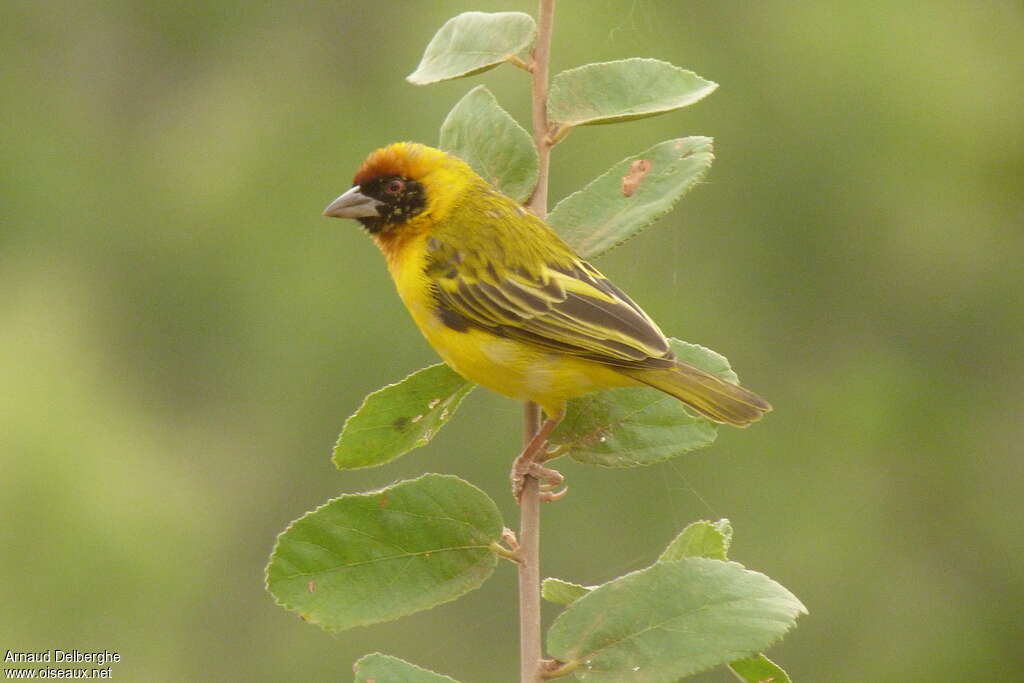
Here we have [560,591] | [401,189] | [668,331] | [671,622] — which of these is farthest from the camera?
[668,331]

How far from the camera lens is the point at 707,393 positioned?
2.26m

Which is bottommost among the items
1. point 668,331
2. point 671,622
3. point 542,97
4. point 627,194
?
point 668,331

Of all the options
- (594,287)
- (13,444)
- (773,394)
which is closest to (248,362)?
(13,444)

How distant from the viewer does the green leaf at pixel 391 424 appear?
2.00 metres

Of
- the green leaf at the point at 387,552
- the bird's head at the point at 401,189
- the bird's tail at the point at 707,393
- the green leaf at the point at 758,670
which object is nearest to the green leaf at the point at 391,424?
the green leaf at the point at 387,552

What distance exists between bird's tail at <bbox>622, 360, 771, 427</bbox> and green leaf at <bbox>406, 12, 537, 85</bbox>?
1.67ft

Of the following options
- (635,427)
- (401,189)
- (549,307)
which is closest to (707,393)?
(635,427)

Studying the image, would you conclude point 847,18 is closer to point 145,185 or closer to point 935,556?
point 935,556

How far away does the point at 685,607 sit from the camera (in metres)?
1.69

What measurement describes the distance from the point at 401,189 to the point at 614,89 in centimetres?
108

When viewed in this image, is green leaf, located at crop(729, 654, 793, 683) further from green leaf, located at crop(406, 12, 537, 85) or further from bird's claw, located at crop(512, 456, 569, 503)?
green leaf, located at crop(406, 12, 537, 85)

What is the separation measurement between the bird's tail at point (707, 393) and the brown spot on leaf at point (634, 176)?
0.88 ft

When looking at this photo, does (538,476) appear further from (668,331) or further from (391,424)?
(668,331)

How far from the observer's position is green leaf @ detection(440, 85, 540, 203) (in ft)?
7.04
